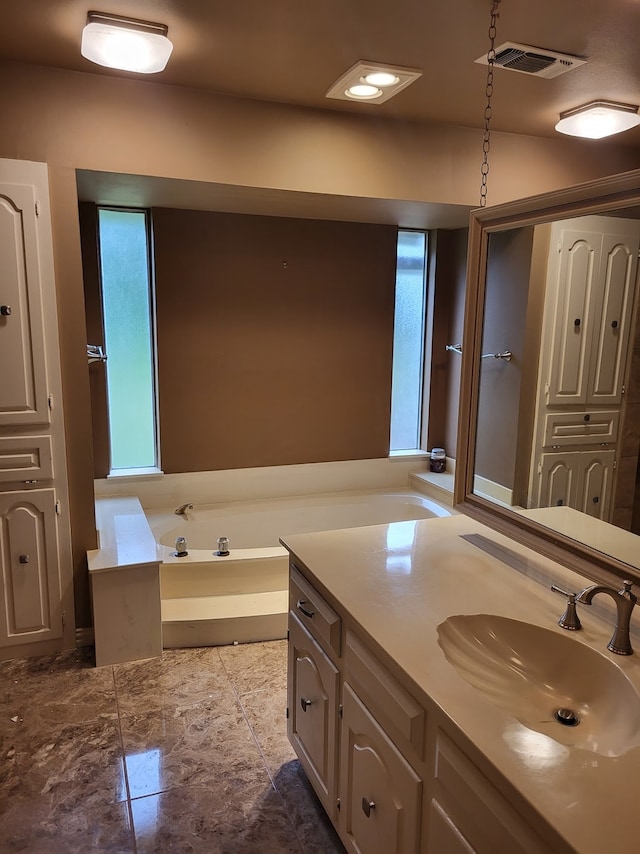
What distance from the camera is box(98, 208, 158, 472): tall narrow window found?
3.49 metres

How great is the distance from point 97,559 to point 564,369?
79.6 inches

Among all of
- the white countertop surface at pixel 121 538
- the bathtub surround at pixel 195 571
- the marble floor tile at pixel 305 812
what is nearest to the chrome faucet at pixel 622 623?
the bathtub surround at pixel 195 571

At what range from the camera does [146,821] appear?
1880mm

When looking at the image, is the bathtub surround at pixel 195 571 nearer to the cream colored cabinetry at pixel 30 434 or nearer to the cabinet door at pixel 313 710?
the cream colored cabinetry at pixel 30 434

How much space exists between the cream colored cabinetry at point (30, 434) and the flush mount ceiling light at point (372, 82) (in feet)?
3.95

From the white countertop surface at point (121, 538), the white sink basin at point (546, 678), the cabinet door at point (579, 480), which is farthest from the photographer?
the white countertop surface at point (121, 538)

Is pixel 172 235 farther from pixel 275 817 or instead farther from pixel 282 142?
pixel 275 817

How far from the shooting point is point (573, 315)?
5.77 ft

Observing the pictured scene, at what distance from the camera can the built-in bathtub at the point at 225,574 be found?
2869mm

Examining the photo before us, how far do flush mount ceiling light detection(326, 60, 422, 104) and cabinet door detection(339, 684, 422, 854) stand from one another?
207 cm

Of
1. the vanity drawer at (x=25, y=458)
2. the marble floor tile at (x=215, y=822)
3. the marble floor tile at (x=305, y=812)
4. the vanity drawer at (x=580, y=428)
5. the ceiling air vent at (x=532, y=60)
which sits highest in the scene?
the ceiling air vent at (x=532, y=60)

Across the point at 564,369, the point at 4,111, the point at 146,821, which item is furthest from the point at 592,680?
the point at 4,111

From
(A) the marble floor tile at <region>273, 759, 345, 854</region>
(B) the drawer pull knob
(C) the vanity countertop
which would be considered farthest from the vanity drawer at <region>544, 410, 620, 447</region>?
(A) the marble floor tile at <region>273, 759, 345, 854</region>

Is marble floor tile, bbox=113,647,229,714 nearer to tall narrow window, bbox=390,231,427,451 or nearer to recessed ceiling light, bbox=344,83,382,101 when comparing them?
tall narrow window, bbox=390,231,427,451
